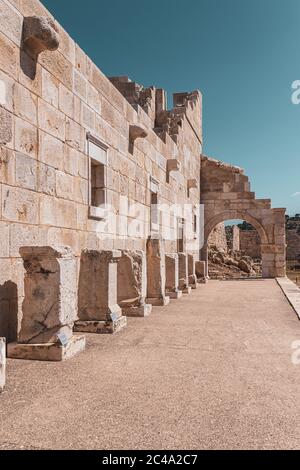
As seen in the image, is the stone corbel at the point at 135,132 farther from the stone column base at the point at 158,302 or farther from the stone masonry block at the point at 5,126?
the stone masonry block at the point at 5,126

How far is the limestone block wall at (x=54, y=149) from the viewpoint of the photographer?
418 cm

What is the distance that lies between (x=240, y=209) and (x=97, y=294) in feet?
41.2

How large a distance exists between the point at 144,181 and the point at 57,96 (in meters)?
4.23

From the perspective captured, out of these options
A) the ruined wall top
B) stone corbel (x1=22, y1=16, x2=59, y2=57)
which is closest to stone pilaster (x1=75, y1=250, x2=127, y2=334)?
stone corbel (x1=22, y1=16, x2=59, y2=57)

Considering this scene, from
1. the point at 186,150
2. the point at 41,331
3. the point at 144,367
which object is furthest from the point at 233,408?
the point at 186,150

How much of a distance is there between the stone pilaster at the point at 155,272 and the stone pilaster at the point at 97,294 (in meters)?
2.51

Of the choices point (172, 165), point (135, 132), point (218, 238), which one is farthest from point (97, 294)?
point (218, 238)

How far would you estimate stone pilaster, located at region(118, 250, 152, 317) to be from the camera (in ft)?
20.9

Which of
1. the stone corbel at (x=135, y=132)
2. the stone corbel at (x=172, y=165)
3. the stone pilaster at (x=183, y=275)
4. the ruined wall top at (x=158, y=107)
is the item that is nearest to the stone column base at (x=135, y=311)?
the stone corbel at (x=135, y=132)

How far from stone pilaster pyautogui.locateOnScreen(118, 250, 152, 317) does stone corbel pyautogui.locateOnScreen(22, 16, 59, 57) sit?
306cm

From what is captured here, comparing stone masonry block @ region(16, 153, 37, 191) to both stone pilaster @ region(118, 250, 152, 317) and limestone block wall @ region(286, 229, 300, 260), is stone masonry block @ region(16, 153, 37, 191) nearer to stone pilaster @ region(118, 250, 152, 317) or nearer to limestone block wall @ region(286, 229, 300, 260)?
stone pilaster @ region(118, 250, 152, 317)

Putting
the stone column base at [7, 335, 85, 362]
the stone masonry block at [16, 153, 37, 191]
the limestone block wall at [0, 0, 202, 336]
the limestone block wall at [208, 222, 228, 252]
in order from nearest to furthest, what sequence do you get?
1. the stone column base at [7, 335, 85, 362]
2. the limestone block wall at [0, 0, 202, 336]
3. the stone masonry block at [16, 153, 37, 191]
4. the limestone block wall at [208, 222, 228, 252]

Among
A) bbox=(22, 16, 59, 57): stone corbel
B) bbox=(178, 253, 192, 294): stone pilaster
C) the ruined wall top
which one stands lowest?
bbox=(178, 253, 192, 294): stone pilaster

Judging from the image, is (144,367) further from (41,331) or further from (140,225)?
(140,225)
